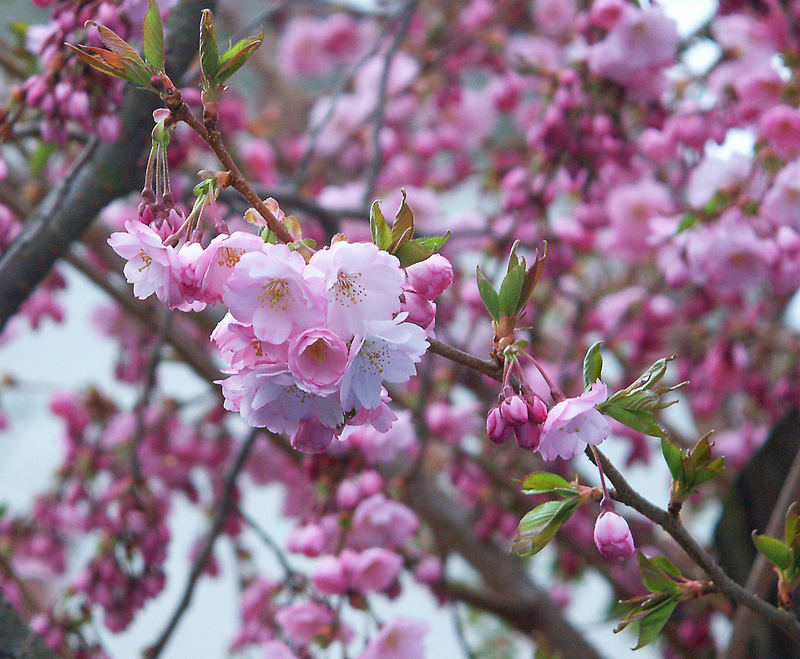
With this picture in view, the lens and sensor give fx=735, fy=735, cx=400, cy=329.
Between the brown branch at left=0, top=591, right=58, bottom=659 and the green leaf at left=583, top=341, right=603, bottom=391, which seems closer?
the green leaf at left=583, top=341, right=603, bottom=391

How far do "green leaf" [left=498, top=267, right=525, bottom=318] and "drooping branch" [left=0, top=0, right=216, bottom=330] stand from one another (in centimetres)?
54

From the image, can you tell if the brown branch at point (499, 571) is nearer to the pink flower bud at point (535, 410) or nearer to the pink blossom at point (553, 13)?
the pink flower bud at point (535, 410)

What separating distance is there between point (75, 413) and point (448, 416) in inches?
37.4

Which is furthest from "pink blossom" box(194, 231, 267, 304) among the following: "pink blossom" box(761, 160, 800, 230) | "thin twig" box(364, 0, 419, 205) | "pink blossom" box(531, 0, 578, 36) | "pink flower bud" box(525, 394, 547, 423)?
"pink blossom" box(531, 0, 578, 36)

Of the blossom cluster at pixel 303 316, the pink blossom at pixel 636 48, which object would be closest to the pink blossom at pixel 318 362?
the blossom cluster at pixel 303 316

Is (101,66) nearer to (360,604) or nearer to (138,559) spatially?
(360,604)

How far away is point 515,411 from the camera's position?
20.5 inches

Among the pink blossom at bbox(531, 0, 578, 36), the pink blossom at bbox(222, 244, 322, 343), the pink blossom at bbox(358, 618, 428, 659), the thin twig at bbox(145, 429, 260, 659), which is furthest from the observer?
the pink blossom at bbox(531, 0, 578, 36)

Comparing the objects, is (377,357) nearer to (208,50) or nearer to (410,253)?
(410,253)

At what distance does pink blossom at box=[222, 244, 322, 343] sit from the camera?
46 cm

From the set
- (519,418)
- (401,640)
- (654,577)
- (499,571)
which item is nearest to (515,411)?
(519,418)

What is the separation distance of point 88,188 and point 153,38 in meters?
0.46

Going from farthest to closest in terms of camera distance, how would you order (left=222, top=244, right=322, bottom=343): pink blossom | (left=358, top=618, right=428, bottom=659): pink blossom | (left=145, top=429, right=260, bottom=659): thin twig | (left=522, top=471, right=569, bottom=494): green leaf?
(left=145, top=429, right=260, bottom=659): thin twig
(left=358, top=618, right=428, bottom=659): pink blossom
(left=522, top=471, right=569, bottom=494): green leaf
(left=222, top=244, right=322, bottom=343): pink blossom

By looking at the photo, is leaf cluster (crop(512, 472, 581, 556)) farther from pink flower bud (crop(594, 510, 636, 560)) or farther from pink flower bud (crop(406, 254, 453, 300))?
pink flower bud (crop(406, 254, 453, 300))
